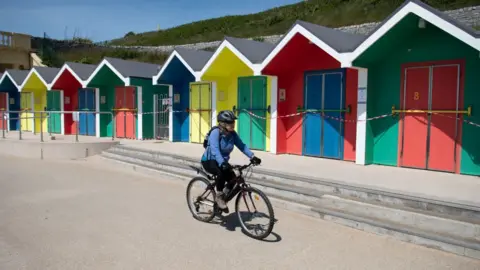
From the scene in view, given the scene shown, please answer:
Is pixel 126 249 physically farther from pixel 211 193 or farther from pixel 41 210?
pixel 41 210

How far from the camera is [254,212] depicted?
5695mm

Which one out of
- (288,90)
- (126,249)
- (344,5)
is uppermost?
(344,5)

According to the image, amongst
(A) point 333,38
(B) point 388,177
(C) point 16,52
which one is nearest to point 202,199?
(B) point 388,177

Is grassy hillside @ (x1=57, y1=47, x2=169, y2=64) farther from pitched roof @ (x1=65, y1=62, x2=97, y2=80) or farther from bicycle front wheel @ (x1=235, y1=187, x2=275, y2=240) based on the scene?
bicycle front wheel @ (x1=235, y1=187, x2=275, y2=240)

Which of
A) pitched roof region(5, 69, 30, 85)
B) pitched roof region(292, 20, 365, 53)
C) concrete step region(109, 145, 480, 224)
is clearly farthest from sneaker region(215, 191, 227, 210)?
pitched roof region(5, 69, 30, 85)

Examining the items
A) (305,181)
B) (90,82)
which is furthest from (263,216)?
(90,82)

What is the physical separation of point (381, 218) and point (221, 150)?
2665mm

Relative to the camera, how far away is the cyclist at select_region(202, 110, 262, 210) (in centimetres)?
573

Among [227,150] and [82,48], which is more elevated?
[82,48]

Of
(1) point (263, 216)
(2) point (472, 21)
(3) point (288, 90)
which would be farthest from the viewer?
(2) point (472, 21)

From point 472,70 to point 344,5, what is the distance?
43086 millimetres

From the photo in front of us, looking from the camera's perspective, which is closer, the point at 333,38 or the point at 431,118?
the point at 431,118

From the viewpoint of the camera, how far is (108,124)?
736 inches

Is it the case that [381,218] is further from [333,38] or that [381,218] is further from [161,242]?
[333,38]
